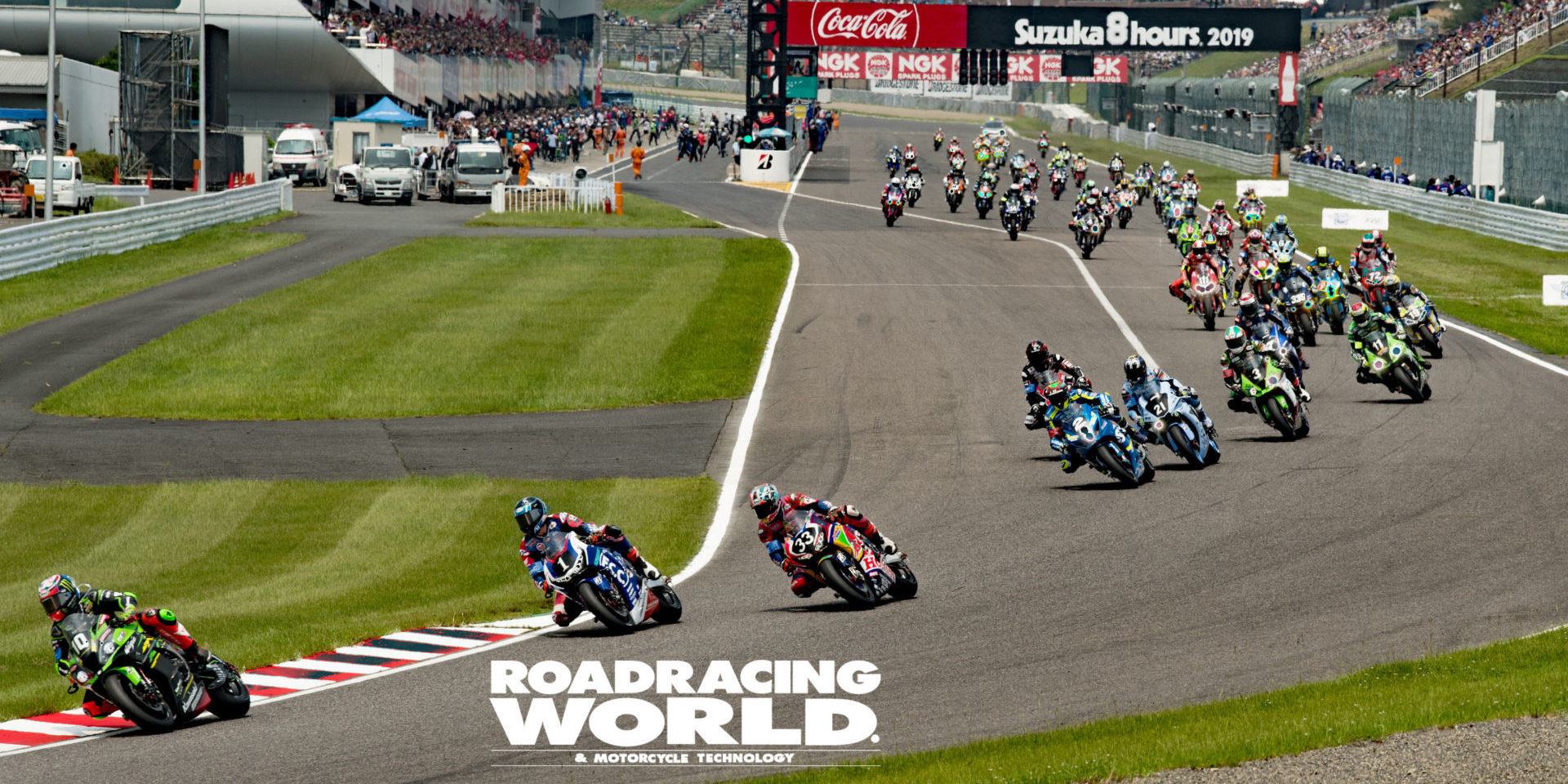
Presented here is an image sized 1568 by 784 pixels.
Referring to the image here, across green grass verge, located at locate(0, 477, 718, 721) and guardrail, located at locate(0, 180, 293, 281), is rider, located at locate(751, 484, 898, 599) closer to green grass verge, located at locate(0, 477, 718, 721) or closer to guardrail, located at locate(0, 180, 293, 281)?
→ green grass verge, located at locate(0, 477, 718, 721)

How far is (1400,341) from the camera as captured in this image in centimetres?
2280

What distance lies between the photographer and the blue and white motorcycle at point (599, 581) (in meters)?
12.1

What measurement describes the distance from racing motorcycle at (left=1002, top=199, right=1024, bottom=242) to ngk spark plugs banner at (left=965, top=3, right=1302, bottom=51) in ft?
89.0

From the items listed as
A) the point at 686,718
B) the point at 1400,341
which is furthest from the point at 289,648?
the point at 1400,341

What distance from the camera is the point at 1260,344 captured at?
20203 mm

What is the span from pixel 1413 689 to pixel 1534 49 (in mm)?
72931

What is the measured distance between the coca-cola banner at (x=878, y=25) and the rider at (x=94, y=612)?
216 feet

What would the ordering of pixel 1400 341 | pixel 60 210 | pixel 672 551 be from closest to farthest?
1. pixel 672 551
2. pixel 1400 341
3. pixel 60 210

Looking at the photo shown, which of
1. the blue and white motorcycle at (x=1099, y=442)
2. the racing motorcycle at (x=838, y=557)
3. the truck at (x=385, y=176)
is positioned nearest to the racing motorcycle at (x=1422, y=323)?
the blue and white motorcycle at (x=1099, y=442)

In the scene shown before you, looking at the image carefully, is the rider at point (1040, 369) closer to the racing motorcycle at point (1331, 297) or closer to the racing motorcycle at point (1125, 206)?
the racing motorcycle at point (1331, 297)

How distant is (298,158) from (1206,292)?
149 ft

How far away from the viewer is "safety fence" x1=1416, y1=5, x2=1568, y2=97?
75.5 metres

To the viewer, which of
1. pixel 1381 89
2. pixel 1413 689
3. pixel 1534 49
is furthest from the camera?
pixel 1381 89

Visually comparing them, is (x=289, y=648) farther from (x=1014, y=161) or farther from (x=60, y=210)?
(x=1014, y=161)
